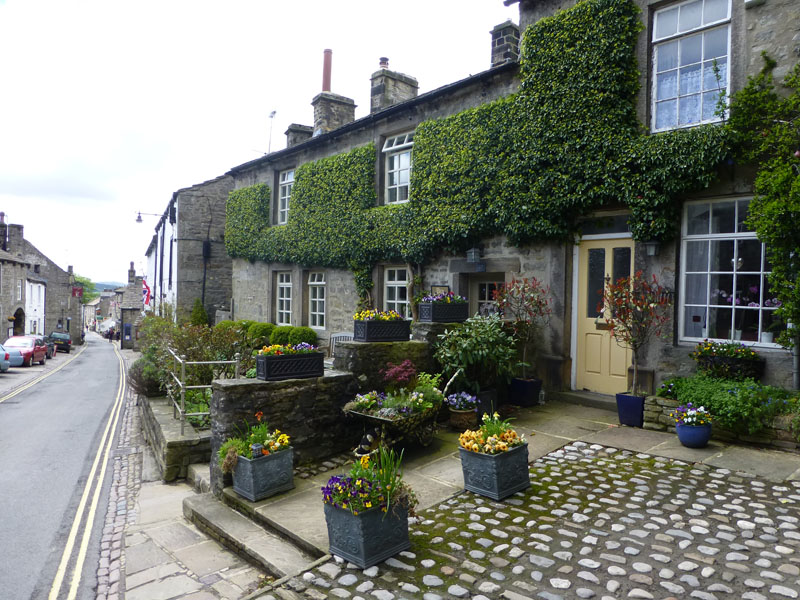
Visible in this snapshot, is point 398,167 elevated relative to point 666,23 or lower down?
lower down

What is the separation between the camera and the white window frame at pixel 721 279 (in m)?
7.17

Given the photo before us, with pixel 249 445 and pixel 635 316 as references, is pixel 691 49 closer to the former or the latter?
pixel 635 316

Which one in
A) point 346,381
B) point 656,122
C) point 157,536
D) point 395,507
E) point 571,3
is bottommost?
point 157,536

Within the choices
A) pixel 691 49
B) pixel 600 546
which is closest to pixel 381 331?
pixel 600 546

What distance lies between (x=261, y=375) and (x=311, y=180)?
10.4 meters

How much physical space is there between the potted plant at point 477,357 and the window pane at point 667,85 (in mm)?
4383

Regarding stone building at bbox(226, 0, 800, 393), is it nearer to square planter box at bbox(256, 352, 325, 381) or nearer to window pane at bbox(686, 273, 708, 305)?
window pane at bbox(686, 273, 708, 305)

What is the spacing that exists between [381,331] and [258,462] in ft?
8.99

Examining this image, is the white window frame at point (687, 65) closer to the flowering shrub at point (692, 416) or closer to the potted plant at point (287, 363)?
the flowering shrub at point (692, 416)

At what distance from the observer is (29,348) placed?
88.8 feet

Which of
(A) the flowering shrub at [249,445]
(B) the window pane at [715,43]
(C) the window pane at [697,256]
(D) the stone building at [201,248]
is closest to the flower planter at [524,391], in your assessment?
(C) the window pane at [697,256]

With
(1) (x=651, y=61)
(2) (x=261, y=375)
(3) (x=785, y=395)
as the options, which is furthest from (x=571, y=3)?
(2) (x=261, y=375)

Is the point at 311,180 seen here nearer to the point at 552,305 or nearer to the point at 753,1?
the point at 552,305

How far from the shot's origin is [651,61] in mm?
8078
